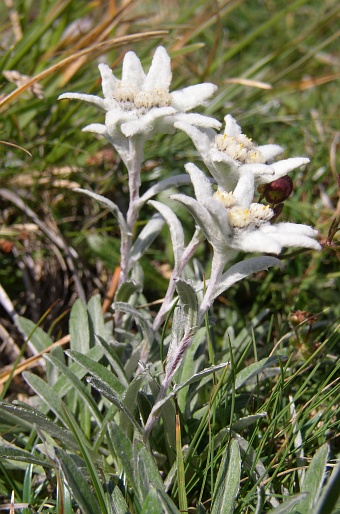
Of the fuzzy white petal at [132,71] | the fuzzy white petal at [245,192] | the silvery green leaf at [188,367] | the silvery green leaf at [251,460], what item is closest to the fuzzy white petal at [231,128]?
the fuzzy white petal at [245,192]

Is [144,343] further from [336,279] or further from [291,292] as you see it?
[336,279]

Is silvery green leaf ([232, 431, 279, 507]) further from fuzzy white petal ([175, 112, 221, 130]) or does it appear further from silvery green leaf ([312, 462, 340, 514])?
fuzzy white petal ([175, 112, 221, 130])

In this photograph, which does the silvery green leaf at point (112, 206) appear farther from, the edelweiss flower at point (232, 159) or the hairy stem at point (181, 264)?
the edelweiss flower at point (232, 159)

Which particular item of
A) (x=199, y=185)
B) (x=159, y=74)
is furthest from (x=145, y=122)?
(x=199, y=185)

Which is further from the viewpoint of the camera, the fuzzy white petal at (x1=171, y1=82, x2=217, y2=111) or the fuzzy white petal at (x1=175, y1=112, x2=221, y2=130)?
the fuzzy white petal at (x1=171, y1=82, x2=217, y2=111)

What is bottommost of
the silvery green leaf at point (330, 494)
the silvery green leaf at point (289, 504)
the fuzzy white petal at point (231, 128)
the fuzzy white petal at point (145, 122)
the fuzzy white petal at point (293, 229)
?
the silvery green leaf at point (289, 504)

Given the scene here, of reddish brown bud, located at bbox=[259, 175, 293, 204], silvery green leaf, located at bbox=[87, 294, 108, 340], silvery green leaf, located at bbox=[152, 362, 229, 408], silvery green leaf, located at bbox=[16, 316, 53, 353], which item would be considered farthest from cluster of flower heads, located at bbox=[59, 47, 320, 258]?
silvery green leaf, located at bbox=[16, 316, 53, 353]

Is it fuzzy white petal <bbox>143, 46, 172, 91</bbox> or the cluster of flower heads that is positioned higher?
fuzzy white petal <bbox>143, 46, 172, 91</bbox>
